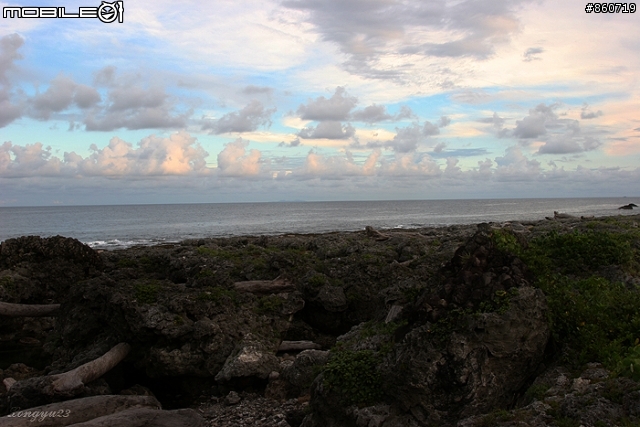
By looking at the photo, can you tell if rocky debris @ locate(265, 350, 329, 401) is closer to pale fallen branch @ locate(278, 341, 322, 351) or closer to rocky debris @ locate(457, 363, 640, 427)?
pale fallen branch @ locate(278, 341, 322, 351)

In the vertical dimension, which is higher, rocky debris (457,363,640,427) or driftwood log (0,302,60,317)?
rocky debris (457,363,640,427)

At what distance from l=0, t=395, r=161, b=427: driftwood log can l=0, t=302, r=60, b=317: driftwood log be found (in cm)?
794

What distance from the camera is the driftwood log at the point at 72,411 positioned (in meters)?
9.86

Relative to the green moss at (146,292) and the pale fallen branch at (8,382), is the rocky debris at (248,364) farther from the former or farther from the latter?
the pale fallen branch at (8,382)

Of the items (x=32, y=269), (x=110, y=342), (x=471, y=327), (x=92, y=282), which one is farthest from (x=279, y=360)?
(x=32, y=269)

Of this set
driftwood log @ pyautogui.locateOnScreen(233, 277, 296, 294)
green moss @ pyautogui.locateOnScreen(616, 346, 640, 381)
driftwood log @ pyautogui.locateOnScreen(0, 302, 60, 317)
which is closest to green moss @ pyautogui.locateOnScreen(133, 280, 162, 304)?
driftwood log @ pyautogui.locateOnScreen(233, 277, 296, 294)

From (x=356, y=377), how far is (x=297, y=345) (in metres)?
7.74

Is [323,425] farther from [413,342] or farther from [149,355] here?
[149,355]

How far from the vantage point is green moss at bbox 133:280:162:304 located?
14.4 meters

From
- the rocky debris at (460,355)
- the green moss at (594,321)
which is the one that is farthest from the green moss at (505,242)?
the rocky debris at (460,355)

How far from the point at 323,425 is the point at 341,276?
1002 centimetres

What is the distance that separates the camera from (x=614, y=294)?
966cm

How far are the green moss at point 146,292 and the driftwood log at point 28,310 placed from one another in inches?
192

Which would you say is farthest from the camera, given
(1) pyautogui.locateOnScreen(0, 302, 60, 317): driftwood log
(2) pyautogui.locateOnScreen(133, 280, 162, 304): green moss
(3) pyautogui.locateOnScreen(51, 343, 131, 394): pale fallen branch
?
(1) pyautogui.locateOnScreen(0, 302, 60, 317): driftwood log
